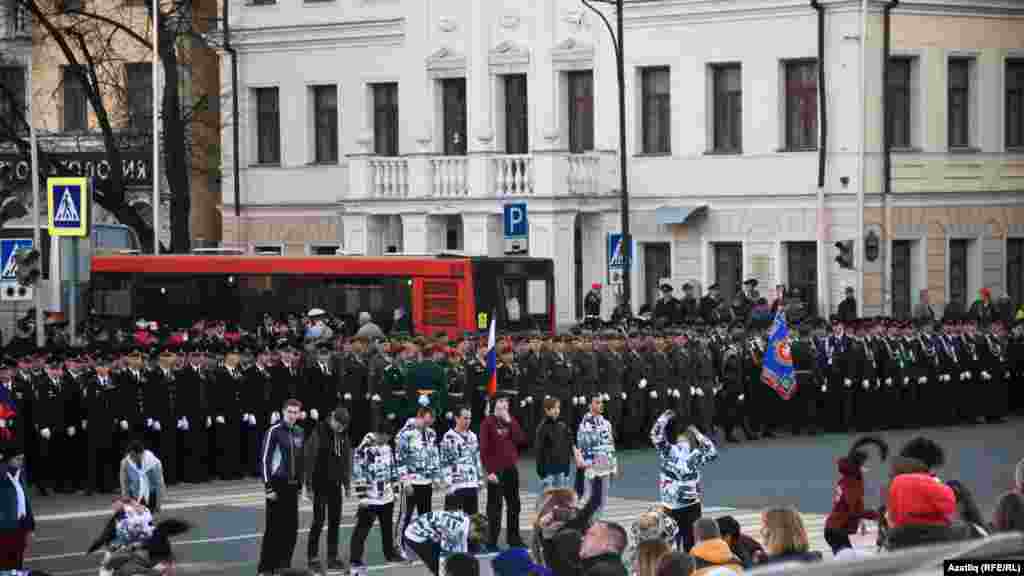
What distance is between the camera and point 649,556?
39.2 ft

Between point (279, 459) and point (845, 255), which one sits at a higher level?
point (845, 255)

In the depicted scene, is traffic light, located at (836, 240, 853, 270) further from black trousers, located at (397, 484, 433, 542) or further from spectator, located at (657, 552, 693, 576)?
spectator, located at (657, 552, 693, 576)

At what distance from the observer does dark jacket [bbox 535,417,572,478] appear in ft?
76.8

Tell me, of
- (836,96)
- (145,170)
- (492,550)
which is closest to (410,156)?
(145,170)

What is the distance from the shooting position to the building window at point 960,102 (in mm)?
50062

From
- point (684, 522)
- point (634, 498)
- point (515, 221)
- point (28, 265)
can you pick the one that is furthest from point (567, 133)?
point (684, 522)

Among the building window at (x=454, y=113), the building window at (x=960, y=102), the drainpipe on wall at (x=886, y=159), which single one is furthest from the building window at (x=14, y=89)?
the building window at (x=960, y=102)

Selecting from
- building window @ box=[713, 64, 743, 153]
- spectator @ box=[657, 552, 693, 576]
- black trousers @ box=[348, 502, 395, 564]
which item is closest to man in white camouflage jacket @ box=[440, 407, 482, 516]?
black trousers @ box=[348, 502, 395, 564]

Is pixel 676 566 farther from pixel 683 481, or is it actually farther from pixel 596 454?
pixel 596 454

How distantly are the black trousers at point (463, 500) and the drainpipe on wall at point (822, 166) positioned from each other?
26897 mm

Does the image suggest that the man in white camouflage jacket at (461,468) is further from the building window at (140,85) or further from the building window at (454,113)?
the building window at (140,85)

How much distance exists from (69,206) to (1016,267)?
2740 cm

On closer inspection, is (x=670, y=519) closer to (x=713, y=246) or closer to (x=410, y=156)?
(x=713, y=246)

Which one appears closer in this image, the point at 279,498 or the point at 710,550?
the point at 710,550
